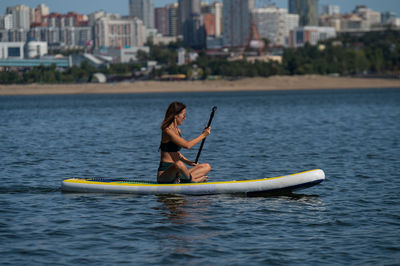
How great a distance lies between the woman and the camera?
14.0 metres

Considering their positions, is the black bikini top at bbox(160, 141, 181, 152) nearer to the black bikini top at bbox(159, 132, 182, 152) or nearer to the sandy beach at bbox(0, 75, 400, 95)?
the black bikini top at bbox(159, 132, 182, 152)

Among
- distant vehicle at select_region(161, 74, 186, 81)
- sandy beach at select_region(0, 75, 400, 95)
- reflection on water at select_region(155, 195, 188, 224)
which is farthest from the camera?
distant vehicle at select_region(161, 74, 186, 81)

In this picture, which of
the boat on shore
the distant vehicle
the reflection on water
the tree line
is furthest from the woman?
the distant vehicle

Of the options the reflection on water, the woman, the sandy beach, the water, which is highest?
the woman

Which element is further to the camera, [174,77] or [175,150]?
[174,77]

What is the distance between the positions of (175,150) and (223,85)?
160951 millimetres

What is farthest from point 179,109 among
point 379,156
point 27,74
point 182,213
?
point 27,74

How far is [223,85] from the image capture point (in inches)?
6890

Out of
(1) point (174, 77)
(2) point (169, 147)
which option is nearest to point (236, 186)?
(2) point (169, 147)

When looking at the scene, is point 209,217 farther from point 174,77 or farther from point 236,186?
point 174,77

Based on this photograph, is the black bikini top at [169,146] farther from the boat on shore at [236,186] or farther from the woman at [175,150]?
the boat on shore at [236,186]

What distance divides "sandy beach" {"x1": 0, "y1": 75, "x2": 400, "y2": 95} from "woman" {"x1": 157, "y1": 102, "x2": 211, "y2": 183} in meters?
156

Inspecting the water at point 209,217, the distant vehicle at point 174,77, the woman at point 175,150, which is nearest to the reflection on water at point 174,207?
the water at point 209,217

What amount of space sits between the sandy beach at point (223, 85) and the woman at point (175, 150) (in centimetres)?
15595
